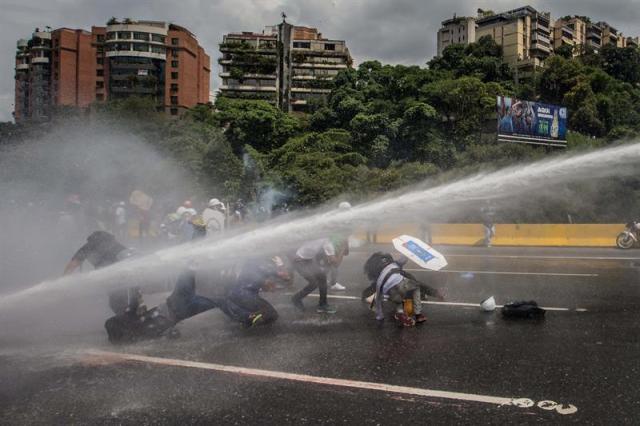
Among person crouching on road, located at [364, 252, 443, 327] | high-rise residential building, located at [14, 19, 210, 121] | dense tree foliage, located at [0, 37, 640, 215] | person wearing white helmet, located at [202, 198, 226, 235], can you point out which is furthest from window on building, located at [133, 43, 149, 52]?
person crouching on road, located at [364, 252, 443, 327]

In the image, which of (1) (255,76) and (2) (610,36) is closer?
(1) (255,76)

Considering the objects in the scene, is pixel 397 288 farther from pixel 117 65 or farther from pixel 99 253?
pixel 117 65

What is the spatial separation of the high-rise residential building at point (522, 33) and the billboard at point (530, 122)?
59669mm

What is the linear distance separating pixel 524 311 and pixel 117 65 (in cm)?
9194

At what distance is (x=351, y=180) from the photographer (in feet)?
105

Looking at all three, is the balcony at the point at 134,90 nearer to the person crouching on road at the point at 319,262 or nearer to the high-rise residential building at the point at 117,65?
the high-rise residential building at the point at 117,65

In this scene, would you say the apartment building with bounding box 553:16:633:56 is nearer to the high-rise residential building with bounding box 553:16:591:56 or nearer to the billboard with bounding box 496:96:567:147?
the high-rise residential building with bounding box 553:16:591:56

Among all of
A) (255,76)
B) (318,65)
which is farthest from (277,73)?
(318,65)

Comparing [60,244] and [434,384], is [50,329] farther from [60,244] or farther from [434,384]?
[60,244]

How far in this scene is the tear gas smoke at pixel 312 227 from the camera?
7.57m

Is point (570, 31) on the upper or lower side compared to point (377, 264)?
upper

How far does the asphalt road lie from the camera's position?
14.5ft

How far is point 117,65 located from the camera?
88500 millimetres

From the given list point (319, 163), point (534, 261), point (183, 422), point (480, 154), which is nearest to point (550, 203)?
point (534, 261)
